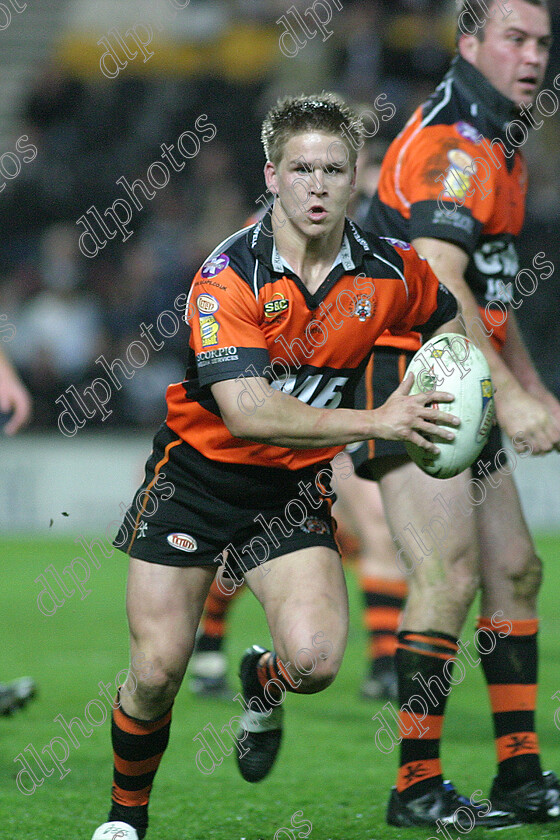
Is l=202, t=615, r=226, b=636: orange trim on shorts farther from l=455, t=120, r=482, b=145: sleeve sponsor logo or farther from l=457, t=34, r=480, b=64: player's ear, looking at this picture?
l=457, t=34, r=480, b=64: player's ear

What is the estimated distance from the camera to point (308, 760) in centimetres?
409

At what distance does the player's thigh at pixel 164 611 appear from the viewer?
2.91m

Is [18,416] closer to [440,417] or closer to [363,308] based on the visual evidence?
[363,308]

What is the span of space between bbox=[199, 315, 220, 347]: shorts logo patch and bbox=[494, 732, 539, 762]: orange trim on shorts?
154cm

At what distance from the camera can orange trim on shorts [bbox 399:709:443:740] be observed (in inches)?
A: 128

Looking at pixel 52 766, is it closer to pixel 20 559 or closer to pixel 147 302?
pixel 20 559

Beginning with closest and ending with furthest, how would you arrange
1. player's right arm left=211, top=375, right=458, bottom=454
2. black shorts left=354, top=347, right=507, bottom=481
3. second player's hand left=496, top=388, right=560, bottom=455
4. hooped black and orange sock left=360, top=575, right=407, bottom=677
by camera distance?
1. player's right arm left=211, top=375, right=458, bottom=454
2. second player's hand left=496, top=388, right=560, bottom=455
3. black shorts left=354, top=347, right=507, bottom=481
4. hooped black and orange sock left=360, top=575, right=407, bottom=677

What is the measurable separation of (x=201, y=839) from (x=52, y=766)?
0.99m

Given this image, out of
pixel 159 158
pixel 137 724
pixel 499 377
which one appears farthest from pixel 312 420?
pixel 159 158

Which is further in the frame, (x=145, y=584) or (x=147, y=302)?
(x=147, y=302)

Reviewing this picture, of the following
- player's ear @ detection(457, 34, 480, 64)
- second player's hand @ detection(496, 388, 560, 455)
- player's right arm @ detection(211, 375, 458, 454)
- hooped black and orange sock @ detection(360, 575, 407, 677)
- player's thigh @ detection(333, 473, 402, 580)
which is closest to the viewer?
player's right arm @ detection(211, 375, 458, 454)

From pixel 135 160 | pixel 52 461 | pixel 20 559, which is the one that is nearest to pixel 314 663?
pixel 20 559

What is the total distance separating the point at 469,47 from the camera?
3.64 meters

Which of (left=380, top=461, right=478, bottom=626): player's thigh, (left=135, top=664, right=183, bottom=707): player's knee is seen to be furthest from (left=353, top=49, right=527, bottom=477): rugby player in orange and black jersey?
(left=135, top=664, right=183, bottom=707): player's knee
